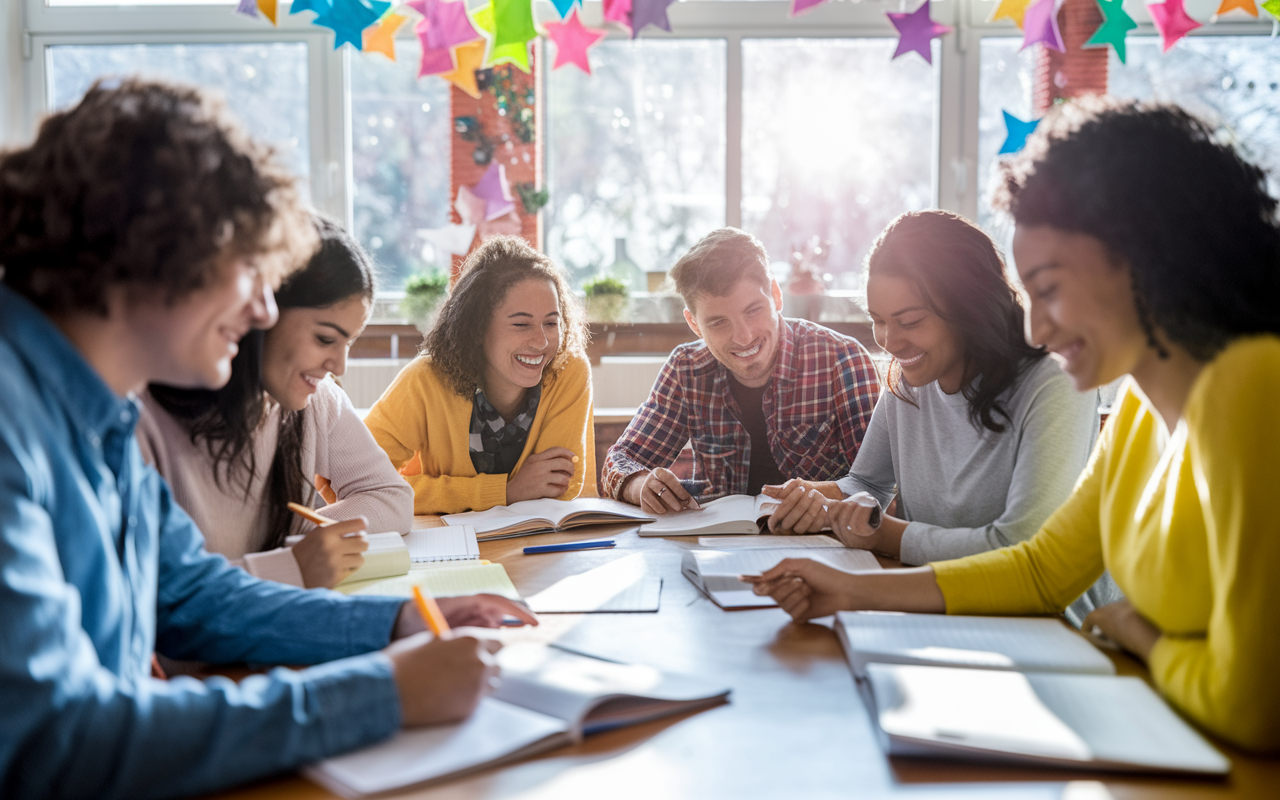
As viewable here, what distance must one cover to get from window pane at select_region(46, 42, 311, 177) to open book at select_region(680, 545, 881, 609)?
4.58m

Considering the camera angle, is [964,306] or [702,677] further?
[964,306]

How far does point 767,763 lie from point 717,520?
105 centimetres

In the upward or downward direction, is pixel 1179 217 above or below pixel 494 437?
above

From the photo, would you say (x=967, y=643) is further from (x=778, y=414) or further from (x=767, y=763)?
(x=778, y=414)

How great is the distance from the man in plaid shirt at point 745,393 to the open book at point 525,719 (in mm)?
1279

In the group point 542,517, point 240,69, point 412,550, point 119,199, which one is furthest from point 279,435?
point 240,69

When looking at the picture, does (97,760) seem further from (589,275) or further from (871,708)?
(589,275)

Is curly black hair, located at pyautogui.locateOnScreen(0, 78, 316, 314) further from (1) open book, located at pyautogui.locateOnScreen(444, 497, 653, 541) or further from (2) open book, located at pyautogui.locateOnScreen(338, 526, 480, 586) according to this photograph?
(1) open book, located at pyautogui.locateOnScreen(444, 497, 653, 541)

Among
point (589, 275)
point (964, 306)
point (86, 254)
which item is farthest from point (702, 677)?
point (589, 275)

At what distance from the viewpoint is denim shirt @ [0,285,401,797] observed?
708mm

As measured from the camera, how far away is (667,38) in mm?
5523

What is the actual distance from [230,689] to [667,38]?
5.25 metres

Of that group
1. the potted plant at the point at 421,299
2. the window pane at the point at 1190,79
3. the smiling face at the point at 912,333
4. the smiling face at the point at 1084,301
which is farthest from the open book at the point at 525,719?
the window pane at the point at 1190,79

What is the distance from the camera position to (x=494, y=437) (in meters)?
2.51
